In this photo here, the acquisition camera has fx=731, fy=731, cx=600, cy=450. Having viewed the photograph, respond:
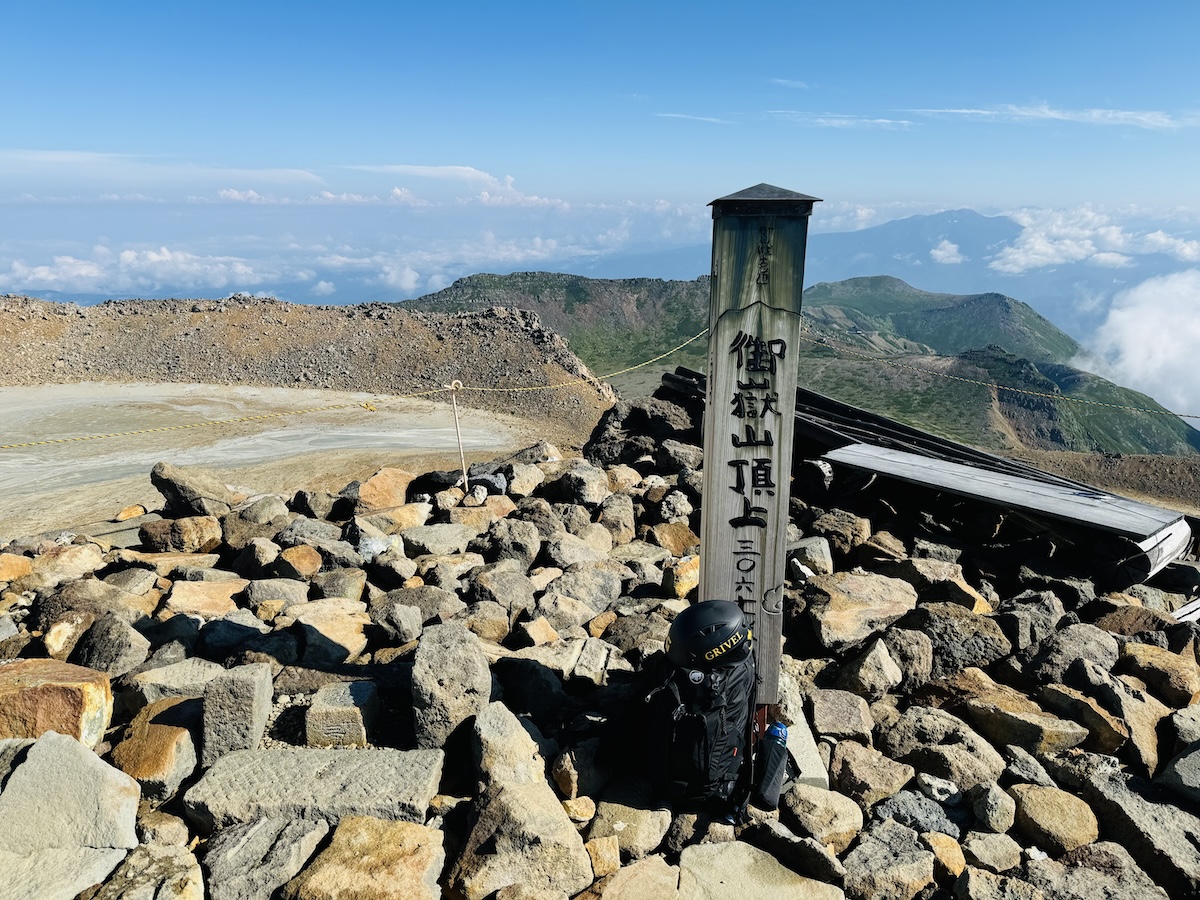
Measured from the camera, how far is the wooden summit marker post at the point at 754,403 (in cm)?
436

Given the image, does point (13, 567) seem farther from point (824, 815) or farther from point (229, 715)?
point (824, 815)

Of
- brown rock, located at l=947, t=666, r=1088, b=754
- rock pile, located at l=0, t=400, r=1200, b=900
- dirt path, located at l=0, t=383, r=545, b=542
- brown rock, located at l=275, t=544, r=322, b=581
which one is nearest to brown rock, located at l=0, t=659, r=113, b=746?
rock pile, located at l=0, t=400, r=1200, b=900

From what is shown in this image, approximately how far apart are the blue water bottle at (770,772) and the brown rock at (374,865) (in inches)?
71.5

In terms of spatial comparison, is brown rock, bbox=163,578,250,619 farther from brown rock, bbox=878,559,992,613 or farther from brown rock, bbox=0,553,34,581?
brown rock, bbox=878,559,992,613

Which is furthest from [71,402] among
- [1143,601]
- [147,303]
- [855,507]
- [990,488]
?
[1143,601]

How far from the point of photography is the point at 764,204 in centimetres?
427

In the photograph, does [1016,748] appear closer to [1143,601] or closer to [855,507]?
[1143,601]

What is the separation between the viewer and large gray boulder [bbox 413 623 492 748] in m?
4.40

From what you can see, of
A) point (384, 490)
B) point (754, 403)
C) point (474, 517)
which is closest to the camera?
point (754, 403)

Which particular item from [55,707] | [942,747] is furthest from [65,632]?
[942,747]

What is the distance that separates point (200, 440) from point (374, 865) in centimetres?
2229

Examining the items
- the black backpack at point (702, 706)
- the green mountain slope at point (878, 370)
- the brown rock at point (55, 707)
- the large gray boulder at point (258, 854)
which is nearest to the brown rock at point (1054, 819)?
the black backpack at point (702, 706)

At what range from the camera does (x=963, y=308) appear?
163625mm

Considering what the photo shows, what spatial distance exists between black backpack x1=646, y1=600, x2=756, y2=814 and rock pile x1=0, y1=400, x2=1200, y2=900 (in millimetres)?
328
